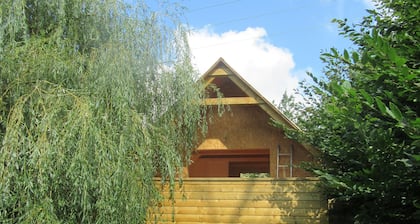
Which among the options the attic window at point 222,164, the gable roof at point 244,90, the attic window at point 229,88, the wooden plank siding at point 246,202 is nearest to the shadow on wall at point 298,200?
the wooden plank siding at point 246,202

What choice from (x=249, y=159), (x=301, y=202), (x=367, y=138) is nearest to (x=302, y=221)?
(x=301, y=202)

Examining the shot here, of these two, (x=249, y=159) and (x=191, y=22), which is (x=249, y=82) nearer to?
(x=191, y=22)

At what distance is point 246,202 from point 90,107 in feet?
10.9

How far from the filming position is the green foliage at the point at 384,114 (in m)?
3.98

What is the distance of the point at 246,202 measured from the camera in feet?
25.3

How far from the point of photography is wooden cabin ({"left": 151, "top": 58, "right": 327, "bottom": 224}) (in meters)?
7.52

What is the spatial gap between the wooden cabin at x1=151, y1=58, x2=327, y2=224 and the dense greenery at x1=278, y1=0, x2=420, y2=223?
1223 millimetres

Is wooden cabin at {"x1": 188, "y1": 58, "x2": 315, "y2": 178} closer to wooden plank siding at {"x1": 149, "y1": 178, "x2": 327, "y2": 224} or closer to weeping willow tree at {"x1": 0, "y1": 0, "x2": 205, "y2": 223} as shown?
weeping willow tree at {"x1": 0, "y1": 0, "x2": 205, "y2": 223}

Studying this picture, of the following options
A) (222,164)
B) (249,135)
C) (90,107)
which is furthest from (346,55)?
(222,164)

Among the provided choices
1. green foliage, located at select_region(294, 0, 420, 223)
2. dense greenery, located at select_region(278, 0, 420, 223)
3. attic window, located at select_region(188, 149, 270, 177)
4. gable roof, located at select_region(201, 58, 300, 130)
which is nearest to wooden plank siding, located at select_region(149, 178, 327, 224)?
green foliage, located at select_region(294, 0, 420, 223)

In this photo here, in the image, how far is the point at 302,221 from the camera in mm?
7410

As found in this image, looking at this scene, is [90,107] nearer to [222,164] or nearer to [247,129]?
[247,129]

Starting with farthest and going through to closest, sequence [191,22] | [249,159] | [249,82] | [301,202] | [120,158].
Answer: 1. [249,159]
2. [249,82]
3. [191,22]
4. [301,202]
5. [120,158]

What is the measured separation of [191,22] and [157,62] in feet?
4.06
